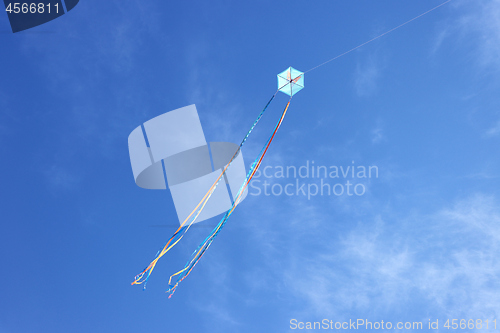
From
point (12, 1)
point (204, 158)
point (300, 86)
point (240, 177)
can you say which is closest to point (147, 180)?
point (204, 158)

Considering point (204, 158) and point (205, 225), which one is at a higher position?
point (204, 158)

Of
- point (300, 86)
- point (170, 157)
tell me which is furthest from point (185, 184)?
point (300, 86)

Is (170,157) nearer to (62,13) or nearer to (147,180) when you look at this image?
(147,180)

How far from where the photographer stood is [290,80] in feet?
39.9

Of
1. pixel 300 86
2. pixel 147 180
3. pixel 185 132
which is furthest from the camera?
pixel 147 180

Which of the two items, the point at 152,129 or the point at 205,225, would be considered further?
the point at 205,225

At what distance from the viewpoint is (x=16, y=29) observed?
1571 centimetres

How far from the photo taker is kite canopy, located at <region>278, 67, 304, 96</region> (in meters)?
12.0

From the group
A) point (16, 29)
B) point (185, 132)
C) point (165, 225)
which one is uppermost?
point (16, 29)

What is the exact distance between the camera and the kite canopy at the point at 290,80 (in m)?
12.0

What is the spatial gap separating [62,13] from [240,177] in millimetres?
9239

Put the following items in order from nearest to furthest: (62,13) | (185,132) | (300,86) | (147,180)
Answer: (300,86) → (185,132) → (147,180) → (62,13)

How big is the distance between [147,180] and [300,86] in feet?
20.6

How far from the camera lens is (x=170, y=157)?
1467 centimetres
